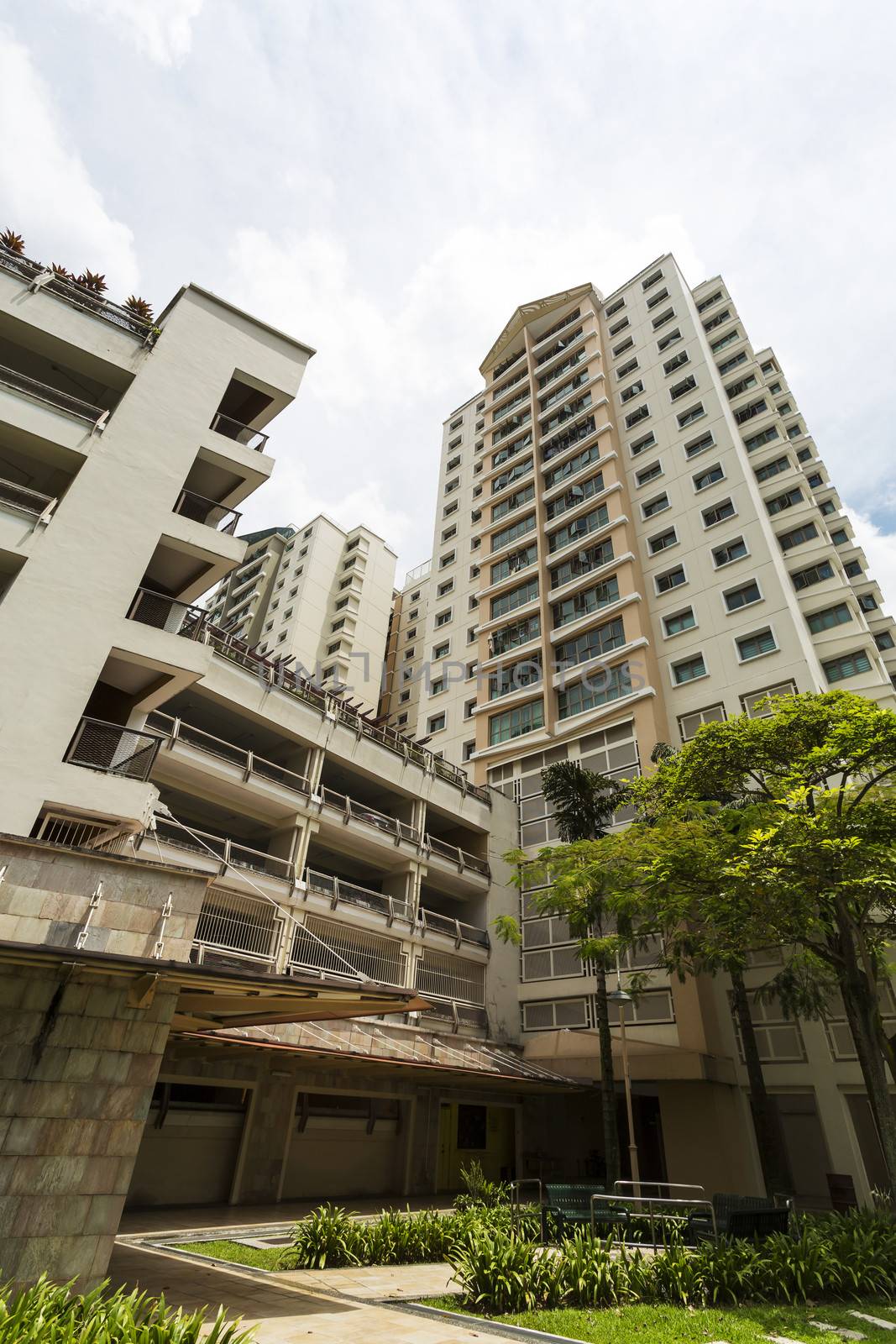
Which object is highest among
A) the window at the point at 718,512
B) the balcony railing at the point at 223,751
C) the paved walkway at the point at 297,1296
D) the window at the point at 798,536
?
the window at the point at 718,512

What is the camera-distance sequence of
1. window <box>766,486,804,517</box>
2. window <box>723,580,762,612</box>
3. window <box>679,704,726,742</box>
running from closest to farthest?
window <box>679,704,726,742</box>, window <box>723,580,762,612</box>, window <box>766,486,804,517</box>

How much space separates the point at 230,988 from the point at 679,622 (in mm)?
28948

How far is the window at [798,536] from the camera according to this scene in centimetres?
3338

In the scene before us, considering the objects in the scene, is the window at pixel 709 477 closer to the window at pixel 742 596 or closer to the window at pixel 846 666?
the window at pixel 742 596

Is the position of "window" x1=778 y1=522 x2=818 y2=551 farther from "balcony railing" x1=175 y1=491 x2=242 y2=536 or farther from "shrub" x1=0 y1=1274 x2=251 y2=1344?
"shrub" x1=0 y1=1274 x2=251 y2=1344

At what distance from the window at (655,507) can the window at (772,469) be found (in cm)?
467

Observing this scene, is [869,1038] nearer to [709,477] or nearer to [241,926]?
Result: [241,926]

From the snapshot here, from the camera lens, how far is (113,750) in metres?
12.6

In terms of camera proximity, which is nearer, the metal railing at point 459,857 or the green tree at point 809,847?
the green tree at point 809,847

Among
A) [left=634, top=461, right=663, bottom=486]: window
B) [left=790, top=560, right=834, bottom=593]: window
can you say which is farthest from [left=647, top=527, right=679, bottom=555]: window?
[left=790, top=560, right=834, bottom=593]: window

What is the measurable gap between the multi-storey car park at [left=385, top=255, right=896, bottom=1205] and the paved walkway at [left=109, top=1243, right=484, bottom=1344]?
595 inches

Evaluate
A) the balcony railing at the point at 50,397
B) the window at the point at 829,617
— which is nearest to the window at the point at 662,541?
the window at the point at 829,617

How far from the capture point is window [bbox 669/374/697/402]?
4012 centimetres

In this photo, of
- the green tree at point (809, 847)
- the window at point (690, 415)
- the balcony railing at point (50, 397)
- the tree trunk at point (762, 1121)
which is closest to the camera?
the balcony railing at point (50, 397)
